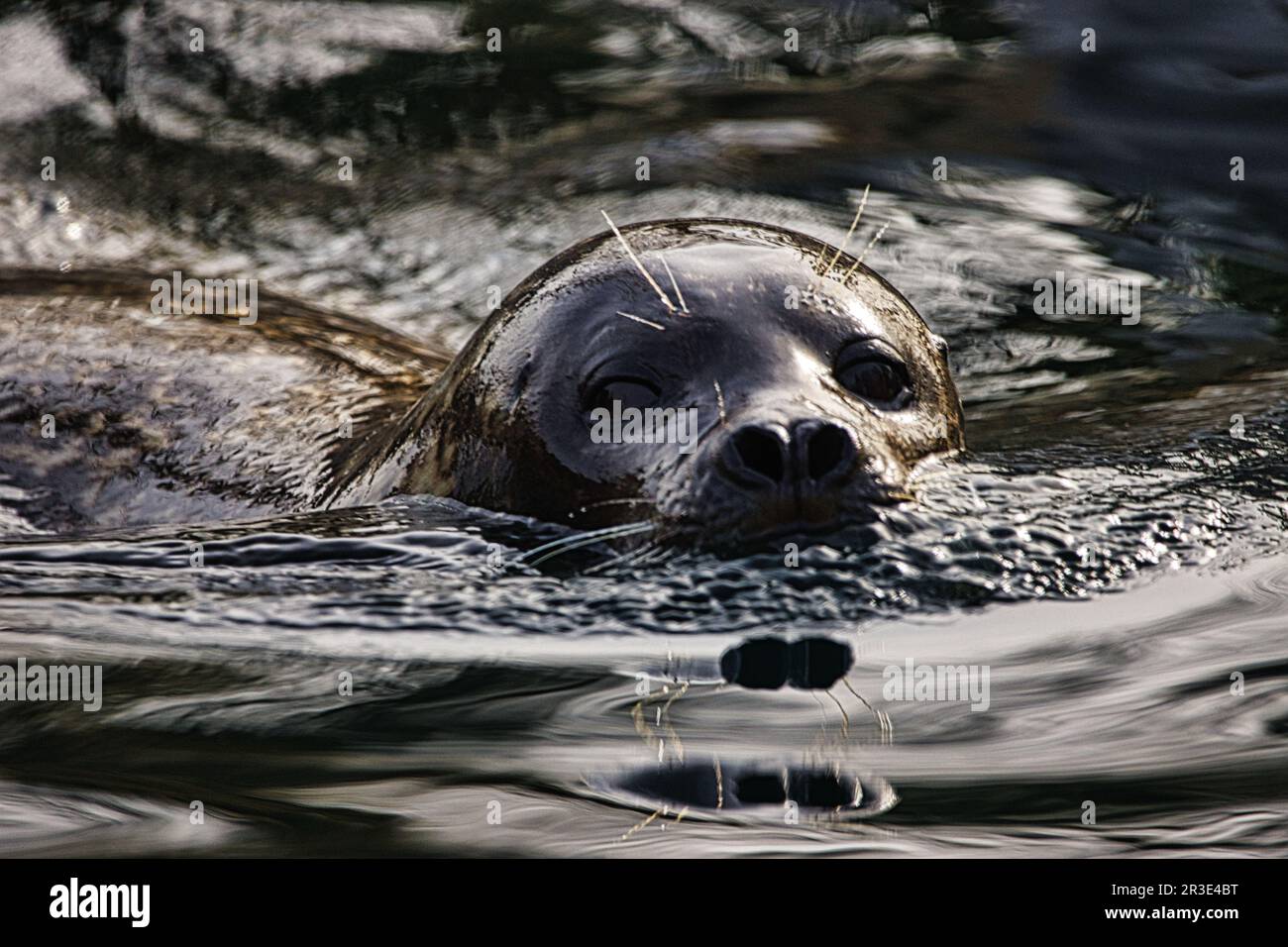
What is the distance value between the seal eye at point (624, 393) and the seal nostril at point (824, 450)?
0.54 meters

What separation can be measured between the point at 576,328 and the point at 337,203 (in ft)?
16.1

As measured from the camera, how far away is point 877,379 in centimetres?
496

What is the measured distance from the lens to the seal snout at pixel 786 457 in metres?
4.32

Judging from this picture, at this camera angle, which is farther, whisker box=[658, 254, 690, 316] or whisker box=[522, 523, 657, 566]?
whisker box=[658, 254, 690, 316]

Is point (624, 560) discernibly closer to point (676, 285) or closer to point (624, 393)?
point (624, 393)

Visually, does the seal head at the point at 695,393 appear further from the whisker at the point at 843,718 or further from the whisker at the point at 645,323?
the whisker at the point at 843,718

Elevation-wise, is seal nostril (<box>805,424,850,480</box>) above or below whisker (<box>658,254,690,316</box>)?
below

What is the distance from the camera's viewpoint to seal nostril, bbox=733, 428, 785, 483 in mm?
4320

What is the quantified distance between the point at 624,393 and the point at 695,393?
193 millimetres

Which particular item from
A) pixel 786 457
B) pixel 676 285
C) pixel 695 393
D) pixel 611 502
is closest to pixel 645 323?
pixel 676 285

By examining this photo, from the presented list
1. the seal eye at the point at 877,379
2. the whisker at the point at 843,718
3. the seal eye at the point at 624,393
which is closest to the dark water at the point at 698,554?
the whisker at the point at 843,718

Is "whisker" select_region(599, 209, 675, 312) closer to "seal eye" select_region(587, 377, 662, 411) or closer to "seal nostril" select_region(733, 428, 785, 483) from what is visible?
"seal eye" select_region(587, 377, 662, 411)

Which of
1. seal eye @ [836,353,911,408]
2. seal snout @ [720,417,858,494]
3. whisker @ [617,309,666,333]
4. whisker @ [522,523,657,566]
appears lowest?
whisker @ [522,523,657,566]

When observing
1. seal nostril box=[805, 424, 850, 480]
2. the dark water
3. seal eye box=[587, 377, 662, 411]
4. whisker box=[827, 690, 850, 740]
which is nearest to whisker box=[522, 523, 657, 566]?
the dark water
